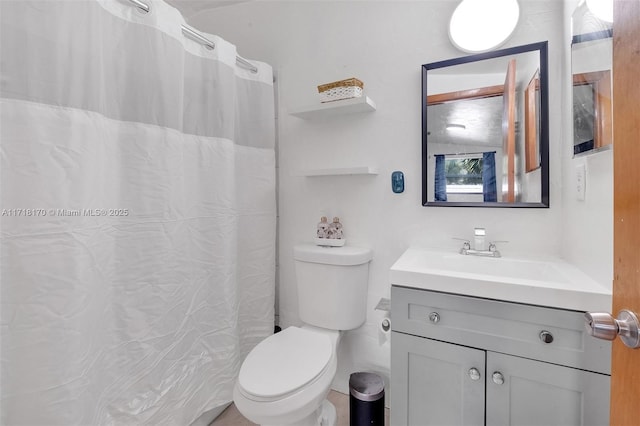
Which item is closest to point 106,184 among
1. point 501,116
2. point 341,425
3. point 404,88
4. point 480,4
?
point 404,88

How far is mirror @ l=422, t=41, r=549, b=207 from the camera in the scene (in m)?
1.29

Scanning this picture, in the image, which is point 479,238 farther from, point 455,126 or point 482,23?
point 482,23

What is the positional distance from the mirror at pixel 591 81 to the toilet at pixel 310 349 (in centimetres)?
97

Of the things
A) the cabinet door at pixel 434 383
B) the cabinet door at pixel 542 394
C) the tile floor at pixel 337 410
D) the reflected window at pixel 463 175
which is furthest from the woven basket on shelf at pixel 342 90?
the tile floor at pixel 337 410

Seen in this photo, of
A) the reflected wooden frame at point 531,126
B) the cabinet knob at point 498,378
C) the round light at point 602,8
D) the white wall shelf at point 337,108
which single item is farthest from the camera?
the white wall shelf at point 337,108

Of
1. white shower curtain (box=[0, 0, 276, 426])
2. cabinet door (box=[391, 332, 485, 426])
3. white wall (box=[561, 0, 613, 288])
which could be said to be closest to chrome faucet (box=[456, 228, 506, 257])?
white wall (box=[561, 0, 613, 288])

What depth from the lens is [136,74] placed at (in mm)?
1128

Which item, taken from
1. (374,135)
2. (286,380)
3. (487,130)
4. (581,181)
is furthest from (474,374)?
(374,135)

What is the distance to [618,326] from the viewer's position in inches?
18.8

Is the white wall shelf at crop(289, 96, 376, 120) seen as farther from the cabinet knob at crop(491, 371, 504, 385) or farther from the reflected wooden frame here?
the cabinet knob at crop(491, 371, 504, 385)

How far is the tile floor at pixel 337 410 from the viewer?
5.06ft

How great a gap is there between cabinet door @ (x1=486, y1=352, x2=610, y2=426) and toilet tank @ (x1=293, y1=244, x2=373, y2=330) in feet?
2.22

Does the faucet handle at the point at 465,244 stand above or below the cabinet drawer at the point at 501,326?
above

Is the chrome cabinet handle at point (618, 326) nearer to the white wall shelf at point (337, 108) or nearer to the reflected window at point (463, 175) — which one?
the reflected window at point (463, 175)
